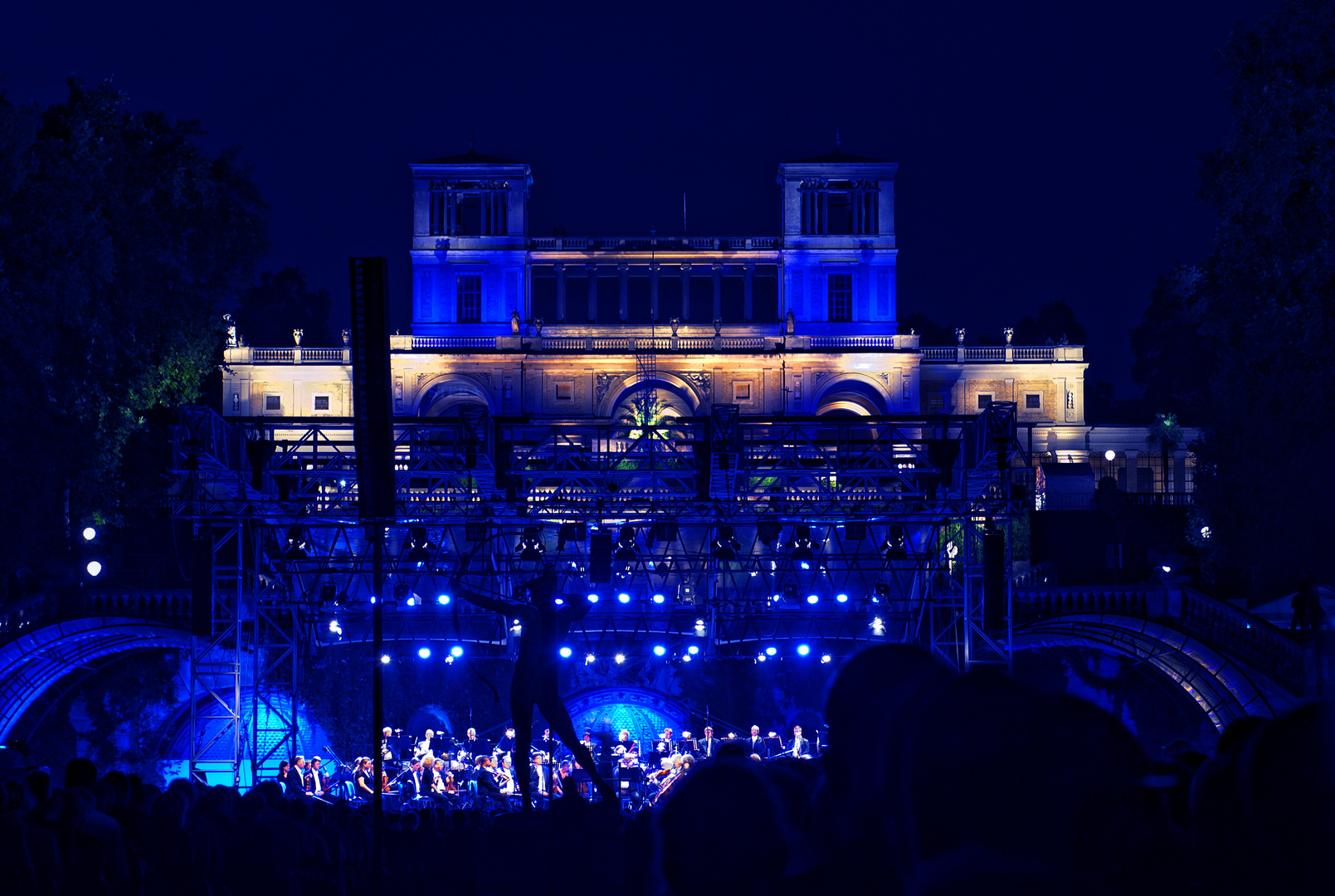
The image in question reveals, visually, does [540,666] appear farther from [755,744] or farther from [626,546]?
[755,744]

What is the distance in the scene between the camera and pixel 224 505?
20312 mm

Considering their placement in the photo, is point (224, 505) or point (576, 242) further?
point (576, 242)

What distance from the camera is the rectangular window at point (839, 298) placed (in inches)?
2064

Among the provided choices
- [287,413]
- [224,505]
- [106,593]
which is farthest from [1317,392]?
[287,413]

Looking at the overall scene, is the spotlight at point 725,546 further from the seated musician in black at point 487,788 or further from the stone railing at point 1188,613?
the stone railing at point 1188,613

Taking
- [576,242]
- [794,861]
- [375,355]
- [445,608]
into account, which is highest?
[576,242]

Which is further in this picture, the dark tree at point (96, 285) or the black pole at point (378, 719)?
the dark tree at point (96, 285)

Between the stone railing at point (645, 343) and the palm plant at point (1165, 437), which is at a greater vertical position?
the stone railing at point (645, 343)

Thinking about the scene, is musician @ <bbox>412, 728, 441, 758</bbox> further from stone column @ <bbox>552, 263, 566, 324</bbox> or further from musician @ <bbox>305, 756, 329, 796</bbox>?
stone column @ <bbox>552, 263, 566, 324</bbox>

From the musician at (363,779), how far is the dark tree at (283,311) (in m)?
45.0

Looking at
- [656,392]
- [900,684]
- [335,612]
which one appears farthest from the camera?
[656,392]

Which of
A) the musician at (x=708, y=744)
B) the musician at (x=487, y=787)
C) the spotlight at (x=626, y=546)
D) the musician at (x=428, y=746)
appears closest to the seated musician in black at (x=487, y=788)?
the musician at (x=487, y=787)

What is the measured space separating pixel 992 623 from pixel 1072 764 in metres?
17.1

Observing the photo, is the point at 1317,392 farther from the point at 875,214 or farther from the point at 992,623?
the point at 875,214
